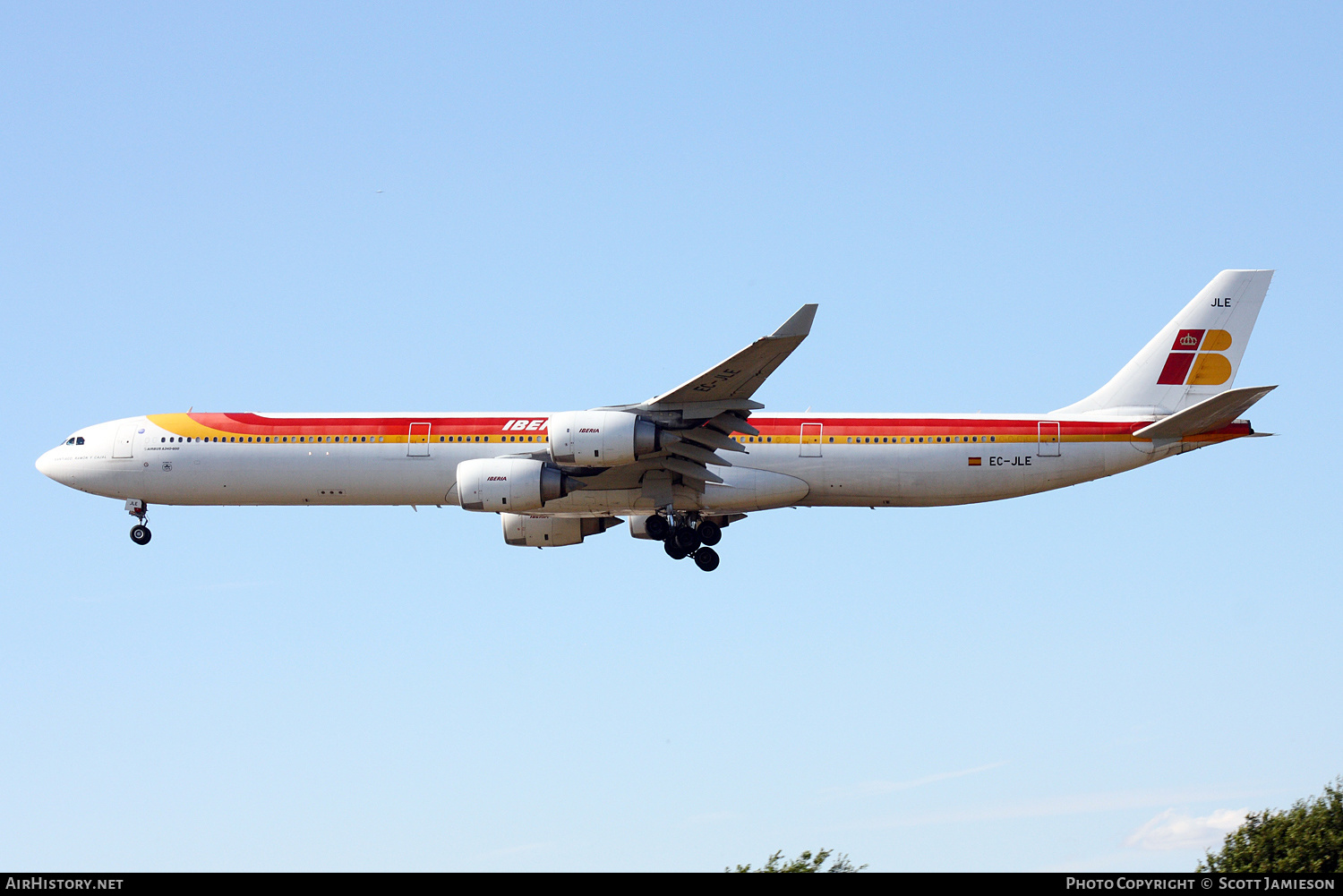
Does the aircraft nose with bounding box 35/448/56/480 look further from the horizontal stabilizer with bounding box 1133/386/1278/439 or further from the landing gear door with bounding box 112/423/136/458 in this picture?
the horizontal stabilizer with bounding box 1133/386/1278/439

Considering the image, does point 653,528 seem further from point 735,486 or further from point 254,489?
point 254,489

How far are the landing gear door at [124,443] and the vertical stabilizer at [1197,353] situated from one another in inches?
1025

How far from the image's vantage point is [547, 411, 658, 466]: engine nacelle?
110ft

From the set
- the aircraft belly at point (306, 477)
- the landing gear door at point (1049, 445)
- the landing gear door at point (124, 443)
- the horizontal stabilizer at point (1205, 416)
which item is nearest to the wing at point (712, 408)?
the aircraft belly at point (306, 477)

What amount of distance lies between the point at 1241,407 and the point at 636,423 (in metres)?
15.1

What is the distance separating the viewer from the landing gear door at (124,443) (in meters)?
39.2

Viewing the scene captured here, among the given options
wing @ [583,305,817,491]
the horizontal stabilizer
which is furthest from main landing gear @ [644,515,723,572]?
the horizontal stabilizer

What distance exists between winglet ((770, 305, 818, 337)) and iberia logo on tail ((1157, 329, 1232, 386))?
1286 cm
